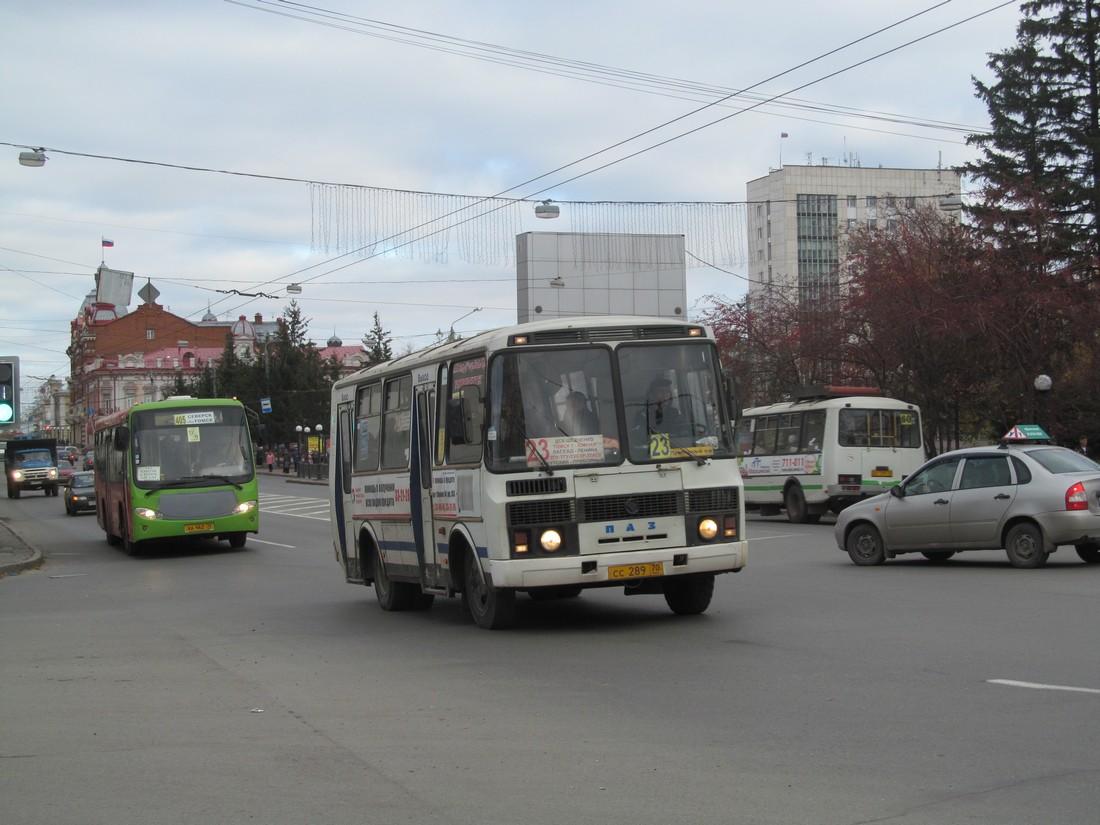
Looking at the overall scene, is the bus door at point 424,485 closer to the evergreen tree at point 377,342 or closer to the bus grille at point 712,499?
the bus grille at point 712,499

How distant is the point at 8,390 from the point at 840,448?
18.3m

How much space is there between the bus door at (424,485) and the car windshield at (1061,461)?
8244mm

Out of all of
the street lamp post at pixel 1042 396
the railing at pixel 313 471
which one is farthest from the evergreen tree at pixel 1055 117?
the railing at pixel 313 471

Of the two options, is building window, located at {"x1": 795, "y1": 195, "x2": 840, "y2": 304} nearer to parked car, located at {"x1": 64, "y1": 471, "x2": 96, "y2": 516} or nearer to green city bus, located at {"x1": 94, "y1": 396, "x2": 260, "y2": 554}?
parked car, located at {"x1": 64, "y1": 471, "x2": 96, "y2": 516}

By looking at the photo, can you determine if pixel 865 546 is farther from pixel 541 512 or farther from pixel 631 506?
pixel 541 512

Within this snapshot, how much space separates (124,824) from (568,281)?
56981mm

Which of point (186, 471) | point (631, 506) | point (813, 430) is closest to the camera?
point (631, 506)

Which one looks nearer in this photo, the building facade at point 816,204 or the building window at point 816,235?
the building facade at point 816,204

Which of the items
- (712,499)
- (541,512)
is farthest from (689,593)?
(541,512)

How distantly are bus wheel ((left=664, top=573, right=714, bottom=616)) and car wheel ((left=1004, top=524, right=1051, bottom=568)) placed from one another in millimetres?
5651

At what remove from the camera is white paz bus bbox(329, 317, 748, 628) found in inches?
459

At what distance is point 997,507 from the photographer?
1669cm

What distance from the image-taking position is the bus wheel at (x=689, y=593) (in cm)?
1293

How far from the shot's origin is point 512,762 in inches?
277
